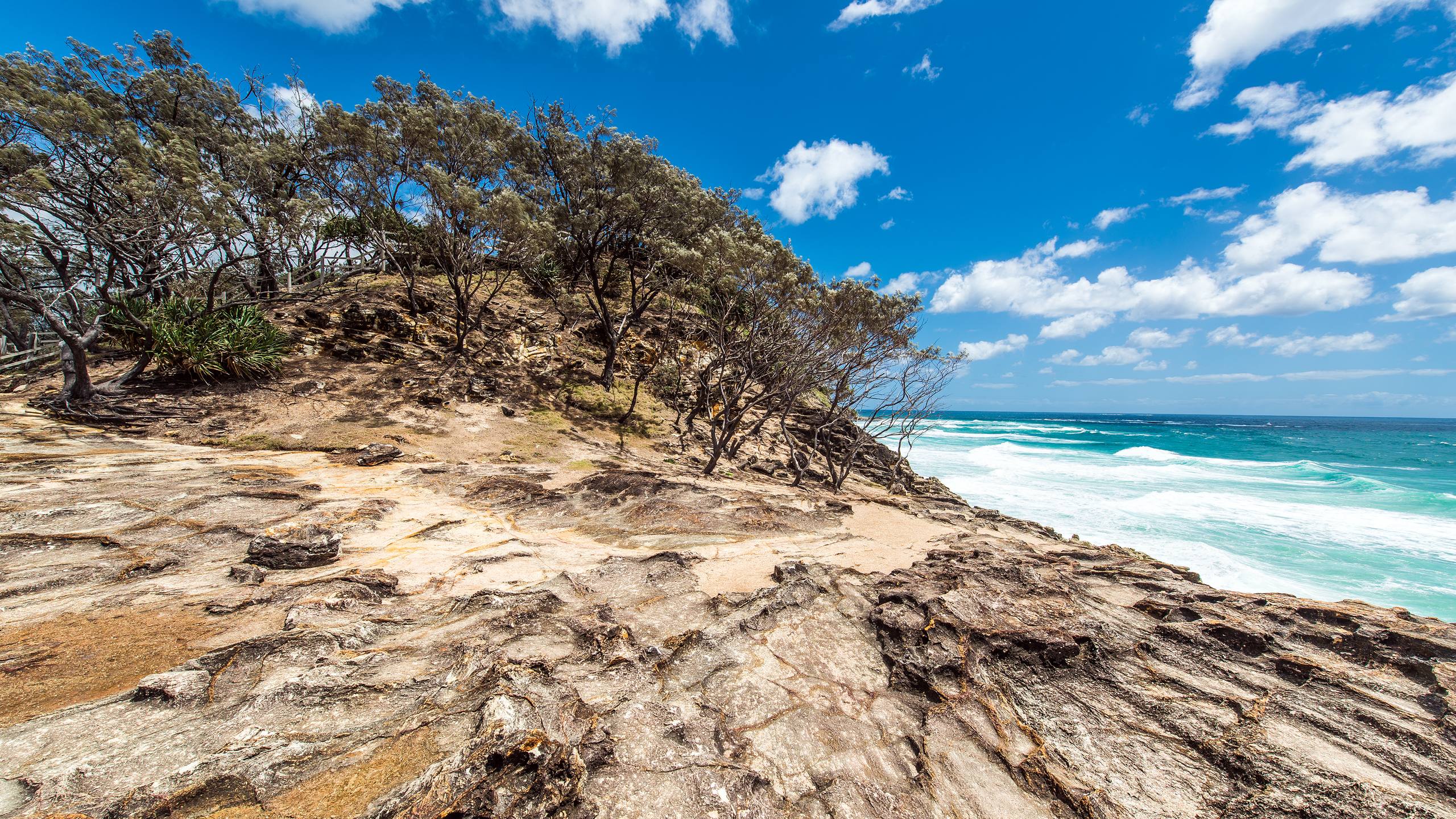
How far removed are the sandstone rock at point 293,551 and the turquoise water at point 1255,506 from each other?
12.3 metres

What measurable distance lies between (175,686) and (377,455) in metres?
7.72

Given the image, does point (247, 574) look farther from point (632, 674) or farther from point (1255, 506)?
point (1255, 506)

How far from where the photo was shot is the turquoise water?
1192 centimetres

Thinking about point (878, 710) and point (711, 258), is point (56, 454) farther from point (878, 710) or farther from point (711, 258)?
point (711, 258)

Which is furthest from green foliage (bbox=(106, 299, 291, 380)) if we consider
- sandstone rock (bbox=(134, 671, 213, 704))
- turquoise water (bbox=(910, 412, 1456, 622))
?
turquoise water (bbox=(910, 412, 1456, 622))

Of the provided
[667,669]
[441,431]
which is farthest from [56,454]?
[667,669]

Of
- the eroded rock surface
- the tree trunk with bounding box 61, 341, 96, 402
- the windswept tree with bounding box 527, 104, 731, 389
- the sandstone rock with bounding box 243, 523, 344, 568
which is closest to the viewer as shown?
the eroded rock surface

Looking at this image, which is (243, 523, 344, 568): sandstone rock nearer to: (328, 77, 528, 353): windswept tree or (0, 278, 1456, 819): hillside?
(0, 278, 1456, 819): hillside

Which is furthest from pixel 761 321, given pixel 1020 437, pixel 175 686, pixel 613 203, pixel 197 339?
pixel 1020 437

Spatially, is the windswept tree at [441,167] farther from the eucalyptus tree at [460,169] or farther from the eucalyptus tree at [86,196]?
the eucalyptus tree at [86,196]

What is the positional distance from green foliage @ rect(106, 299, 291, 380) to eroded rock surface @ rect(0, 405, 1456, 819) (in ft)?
22.8

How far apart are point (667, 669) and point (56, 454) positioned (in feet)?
32.3

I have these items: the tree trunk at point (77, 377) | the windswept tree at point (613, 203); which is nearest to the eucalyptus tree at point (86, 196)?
the tree trunk at point (77, 377)

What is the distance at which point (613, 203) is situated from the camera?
619 inches
